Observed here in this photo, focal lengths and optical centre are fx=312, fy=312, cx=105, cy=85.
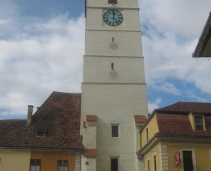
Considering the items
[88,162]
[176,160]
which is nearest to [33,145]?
[88,162]

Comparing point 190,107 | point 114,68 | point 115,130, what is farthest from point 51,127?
point 190,107

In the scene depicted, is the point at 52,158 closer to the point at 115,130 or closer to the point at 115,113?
the point at 115,130

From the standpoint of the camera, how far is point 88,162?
84.5ft

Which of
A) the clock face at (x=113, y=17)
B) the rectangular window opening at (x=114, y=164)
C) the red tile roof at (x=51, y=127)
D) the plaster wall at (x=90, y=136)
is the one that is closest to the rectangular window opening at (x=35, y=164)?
the red tile roof at (x=51, y=127)

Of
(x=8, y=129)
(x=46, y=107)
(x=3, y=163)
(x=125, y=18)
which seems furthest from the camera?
(x=125, y=18)

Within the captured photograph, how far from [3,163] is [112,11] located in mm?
19020

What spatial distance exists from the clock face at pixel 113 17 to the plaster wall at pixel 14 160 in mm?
15899

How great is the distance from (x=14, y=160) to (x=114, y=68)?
12578 millimetres

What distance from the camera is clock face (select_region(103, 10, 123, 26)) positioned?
1309 inches

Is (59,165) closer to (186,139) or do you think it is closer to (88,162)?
Result: (88,162)

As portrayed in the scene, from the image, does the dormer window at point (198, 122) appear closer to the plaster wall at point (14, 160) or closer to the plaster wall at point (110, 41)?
the plaster wall at point (110, 41)

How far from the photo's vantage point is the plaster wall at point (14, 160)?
2566cm

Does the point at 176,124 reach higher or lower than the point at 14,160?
higher

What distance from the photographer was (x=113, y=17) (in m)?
33.7
